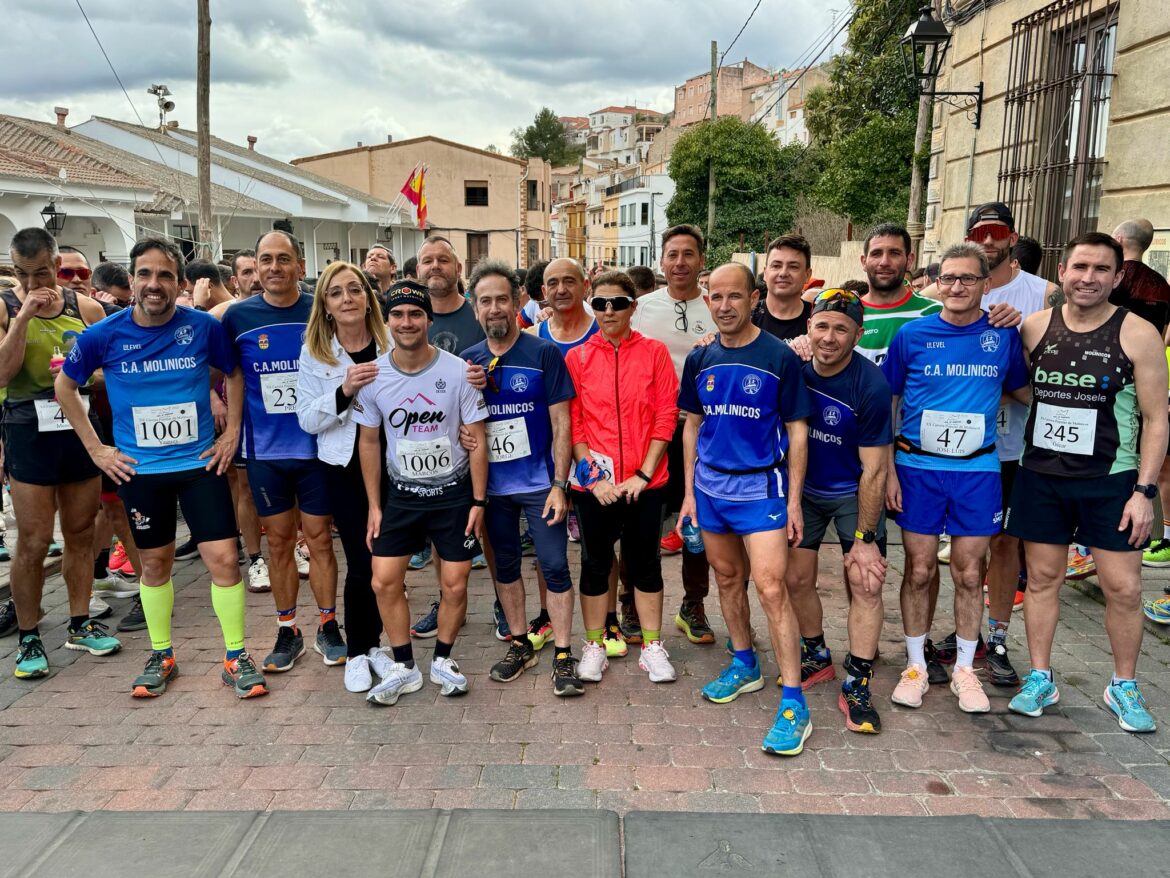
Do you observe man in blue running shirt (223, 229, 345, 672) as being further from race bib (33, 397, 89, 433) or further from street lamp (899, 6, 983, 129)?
street lamp (899, 6, 983, 129)

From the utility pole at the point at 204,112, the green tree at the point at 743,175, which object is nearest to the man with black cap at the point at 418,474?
the utility pole at the point at 204,112

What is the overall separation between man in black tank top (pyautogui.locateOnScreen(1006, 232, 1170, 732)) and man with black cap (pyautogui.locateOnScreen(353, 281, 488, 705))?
2.68 m

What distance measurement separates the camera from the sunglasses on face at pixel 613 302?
4.00 meters

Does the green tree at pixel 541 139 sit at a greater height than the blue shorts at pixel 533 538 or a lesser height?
greater

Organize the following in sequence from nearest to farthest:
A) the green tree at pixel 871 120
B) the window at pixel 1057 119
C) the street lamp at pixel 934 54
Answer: the window at pixel 1057 119 → the street lamp at pixel 934 54 → the green tree at pixel 871 120

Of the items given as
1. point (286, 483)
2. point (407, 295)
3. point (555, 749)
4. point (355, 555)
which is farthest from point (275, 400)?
point (555, 749)

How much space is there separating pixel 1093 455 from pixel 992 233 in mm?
1521

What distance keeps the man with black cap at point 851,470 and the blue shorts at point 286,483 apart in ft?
8.12

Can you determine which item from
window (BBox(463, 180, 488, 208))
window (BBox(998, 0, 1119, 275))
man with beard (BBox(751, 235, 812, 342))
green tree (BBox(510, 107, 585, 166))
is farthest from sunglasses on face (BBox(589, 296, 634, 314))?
green tree (BBox(510, 107, 585, 166))

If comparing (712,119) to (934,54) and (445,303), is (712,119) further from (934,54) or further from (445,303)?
(445,303)

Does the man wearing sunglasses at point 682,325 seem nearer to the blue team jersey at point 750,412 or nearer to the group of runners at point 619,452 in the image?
the group of runners at point 619,452

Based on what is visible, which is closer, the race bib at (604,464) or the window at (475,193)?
the race bib at (604,464)

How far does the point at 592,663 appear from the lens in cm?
425

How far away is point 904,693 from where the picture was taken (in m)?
3.93
